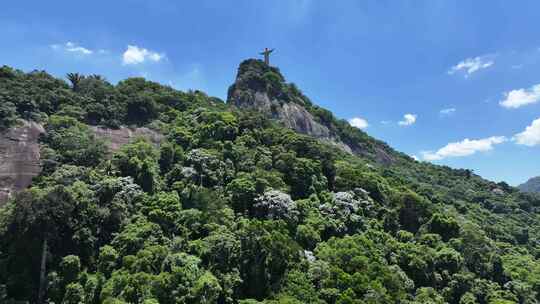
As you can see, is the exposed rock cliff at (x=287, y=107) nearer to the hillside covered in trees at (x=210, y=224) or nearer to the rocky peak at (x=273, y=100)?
the rocky peak at (x=273, y=100)

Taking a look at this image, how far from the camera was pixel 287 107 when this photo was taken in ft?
316

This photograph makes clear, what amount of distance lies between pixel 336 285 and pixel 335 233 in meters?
10.3

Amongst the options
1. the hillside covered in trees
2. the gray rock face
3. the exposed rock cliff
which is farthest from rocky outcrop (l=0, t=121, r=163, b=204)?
the exposed rock cliff

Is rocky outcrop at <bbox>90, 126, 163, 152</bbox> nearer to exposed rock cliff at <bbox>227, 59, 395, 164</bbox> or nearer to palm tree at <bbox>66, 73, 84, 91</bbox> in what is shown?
palm tree at <bbox>66, 73, 84, 91</bbox>

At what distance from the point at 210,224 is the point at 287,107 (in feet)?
206

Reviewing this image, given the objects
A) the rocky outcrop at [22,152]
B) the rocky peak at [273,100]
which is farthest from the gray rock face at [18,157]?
the rocky peak at [273,100]

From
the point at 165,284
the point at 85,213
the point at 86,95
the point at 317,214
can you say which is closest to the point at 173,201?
the point at 85,213

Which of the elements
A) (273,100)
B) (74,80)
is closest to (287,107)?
(273,100)

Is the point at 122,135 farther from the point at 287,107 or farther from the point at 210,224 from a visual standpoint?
the point at 287,107

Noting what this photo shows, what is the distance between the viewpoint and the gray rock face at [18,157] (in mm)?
40941

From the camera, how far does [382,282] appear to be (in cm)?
3556

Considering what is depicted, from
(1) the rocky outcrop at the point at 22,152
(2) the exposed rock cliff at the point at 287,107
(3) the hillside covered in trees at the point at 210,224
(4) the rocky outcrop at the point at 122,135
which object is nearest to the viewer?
(3) the hillside covered in trees at the point at 210,224

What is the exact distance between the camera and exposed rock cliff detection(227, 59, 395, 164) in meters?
94.5

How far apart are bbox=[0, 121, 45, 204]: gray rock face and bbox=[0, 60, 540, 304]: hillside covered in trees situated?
4.13 ft
